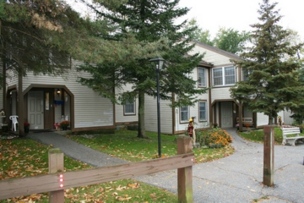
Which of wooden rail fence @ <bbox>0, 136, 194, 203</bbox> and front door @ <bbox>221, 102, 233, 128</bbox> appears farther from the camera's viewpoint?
front door @ <bbox>221, 102, 233, 128</bbox>

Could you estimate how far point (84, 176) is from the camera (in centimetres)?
329

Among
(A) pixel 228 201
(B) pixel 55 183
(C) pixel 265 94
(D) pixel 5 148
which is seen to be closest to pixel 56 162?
(B) pixel 55 183

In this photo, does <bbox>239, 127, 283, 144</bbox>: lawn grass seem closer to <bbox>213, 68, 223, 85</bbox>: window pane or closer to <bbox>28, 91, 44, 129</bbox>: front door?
<bbox>213, 68, 223, 85</bbox>: window pane

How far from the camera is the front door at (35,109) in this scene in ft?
48.3

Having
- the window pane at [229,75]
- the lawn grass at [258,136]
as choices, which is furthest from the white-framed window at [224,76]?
the lawn grass at [258,136]

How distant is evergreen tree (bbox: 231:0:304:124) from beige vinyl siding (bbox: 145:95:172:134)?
4652mm

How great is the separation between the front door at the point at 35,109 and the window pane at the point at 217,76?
1358cm

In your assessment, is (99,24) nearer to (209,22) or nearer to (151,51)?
(151,51)

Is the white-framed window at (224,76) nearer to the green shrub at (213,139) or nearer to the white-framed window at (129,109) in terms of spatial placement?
the white-framed window at (129,109)

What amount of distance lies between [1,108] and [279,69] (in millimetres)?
17038

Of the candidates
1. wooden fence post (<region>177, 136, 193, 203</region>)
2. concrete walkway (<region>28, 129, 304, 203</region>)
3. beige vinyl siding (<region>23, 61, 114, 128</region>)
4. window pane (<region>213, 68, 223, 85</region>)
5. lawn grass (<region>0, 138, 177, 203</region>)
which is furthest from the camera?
window pane (<region>213, 68, 223, 85</region>)

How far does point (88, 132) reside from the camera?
49.1 ft

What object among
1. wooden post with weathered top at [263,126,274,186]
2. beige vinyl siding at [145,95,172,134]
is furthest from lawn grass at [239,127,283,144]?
wooden post with weathered top at [263,126,274,186]

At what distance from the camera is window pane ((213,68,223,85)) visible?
21.6 meters
